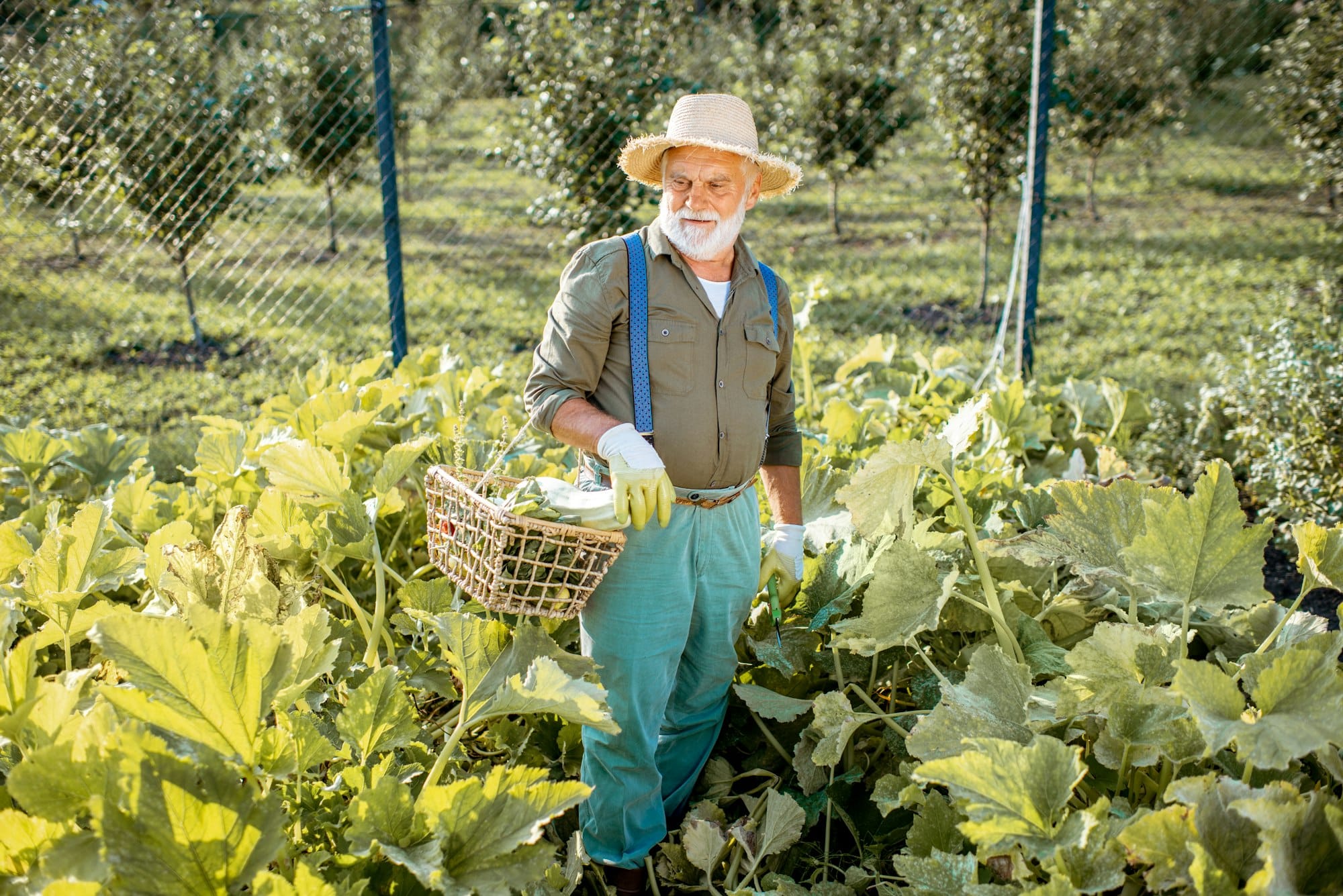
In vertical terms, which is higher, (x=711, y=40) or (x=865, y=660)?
(x=711, y=40)

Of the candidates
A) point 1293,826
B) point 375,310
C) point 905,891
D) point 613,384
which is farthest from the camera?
point 375,310

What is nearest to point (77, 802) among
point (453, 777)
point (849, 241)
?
point (453, 777)

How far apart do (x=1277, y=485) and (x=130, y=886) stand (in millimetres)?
3819

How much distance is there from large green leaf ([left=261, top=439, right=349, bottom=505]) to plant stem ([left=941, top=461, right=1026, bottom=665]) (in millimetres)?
1287

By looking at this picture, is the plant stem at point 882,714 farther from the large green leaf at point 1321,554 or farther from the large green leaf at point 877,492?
the large green leaf at point 1321,554

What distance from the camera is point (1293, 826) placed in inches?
54.8

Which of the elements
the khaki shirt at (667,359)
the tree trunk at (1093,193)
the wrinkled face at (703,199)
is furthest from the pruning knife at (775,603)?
the tree trunk at (1093,193)

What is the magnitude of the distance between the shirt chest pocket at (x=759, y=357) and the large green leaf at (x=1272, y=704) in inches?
42.0

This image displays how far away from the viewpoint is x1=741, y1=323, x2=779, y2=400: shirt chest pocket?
2.30m

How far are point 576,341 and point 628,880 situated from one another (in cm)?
114

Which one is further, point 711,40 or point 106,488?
point 711,40

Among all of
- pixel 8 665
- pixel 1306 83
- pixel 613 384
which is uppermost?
pixel 1306 83

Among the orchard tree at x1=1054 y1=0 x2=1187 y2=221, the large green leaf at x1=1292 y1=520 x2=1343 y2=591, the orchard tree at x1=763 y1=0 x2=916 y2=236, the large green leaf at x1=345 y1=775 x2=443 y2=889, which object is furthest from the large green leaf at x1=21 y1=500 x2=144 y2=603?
the orchard tree at x1=1054 y1=0 x2=1187 y2=221

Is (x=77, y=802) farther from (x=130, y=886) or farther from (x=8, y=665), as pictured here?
(x=8, y=665)
